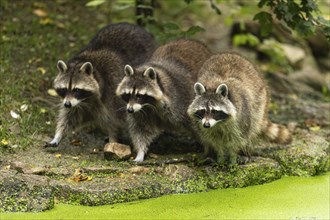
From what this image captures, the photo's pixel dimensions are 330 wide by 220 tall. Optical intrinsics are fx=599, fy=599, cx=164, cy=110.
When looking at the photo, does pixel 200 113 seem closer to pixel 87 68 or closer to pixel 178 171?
pixel 178 171

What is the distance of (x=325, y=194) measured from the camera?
230 inches

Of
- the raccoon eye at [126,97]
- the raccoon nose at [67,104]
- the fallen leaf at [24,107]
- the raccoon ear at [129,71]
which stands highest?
the raccoon ear at [129,71]

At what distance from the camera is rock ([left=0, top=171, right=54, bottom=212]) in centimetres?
498

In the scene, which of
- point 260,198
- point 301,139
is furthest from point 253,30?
point 260,198

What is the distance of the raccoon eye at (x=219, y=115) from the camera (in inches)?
226

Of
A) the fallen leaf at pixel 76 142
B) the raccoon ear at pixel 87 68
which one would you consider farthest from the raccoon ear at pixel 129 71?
the fallen leaf at pixel 76 142

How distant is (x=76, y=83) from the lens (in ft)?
21.4

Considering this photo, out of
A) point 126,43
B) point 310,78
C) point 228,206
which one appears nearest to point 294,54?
point 310,78

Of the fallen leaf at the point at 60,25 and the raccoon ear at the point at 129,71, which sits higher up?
the raccoon ear at the point at 129,71

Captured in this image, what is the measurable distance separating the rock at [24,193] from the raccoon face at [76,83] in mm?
1366

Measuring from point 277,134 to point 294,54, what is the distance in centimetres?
347

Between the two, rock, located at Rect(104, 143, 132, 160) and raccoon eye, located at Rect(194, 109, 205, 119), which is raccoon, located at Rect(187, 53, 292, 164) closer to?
raccoon eye, located at Rect(194, 109, 205, 119)

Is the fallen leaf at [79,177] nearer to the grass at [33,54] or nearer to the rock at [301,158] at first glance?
the grass at [33,54]

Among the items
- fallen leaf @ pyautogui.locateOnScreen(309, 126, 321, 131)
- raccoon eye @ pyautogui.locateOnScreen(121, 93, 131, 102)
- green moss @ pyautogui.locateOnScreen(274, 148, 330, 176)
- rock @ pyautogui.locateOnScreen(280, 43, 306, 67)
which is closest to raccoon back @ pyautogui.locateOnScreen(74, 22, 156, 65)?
raccoon eye @ pyautogui.locateOnScreen(121, 93, 131, 102)
